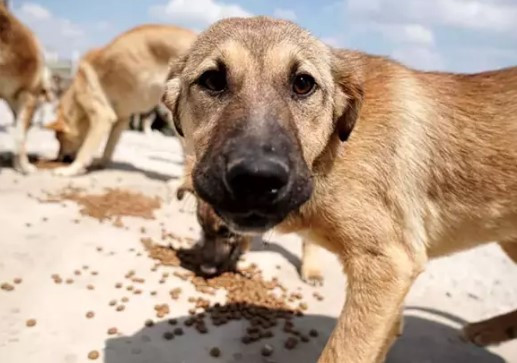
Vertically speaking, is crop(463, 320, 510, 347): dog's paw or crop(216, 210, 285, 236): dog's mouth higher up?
crop(216, 210, 285, 236): dog's mouth

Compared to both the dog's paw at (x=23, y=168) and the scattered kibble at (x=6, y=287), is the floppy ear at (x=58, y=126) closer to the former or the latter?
the dog's paw at (x=23, y=168)

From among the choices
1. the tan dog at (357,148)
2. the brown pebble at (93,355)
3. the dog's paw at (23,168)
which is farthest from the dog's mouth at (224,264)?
the dog's paw at (23,168)

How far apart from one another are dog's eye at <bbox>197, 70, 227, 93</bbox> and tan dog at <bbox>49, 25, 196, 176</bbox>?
6.48 m

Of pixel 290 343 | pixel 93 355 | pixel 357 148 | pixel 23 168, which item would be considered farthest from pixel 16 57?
pixel 357 148

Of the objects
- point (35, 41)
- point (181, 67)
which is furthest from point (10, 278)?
point (35, 41)

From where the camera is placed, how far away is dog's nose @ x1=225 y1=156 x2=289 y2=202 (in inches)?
93.4

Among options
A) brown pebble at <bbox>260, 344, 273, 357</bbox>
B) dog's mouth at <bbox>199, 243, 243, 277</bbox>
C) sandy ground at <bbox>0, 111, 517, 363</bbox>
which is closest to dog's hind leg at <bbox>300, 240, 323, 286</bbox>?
sandy ground at <bbox>0, 111, 517, 363</bbox>

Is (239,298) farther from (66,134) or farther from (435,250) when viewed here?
(66,134)

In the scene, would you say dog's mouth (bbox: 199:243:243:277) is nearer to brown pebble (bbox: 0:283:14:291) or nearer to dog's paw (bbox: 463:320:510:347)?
brown pebble (bbox: 0:283:14:291)

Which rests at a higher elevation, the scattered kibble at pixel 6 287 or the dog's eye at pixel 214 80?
the dog's eye at pixel 214 80

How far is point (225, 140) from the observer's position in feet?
8.53

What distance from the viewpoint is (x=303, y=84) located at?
3164 millimetres

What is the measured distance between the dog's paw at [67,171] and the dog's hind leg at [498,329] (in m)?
6.89

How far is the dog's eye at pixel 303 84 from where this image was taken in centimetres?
313
